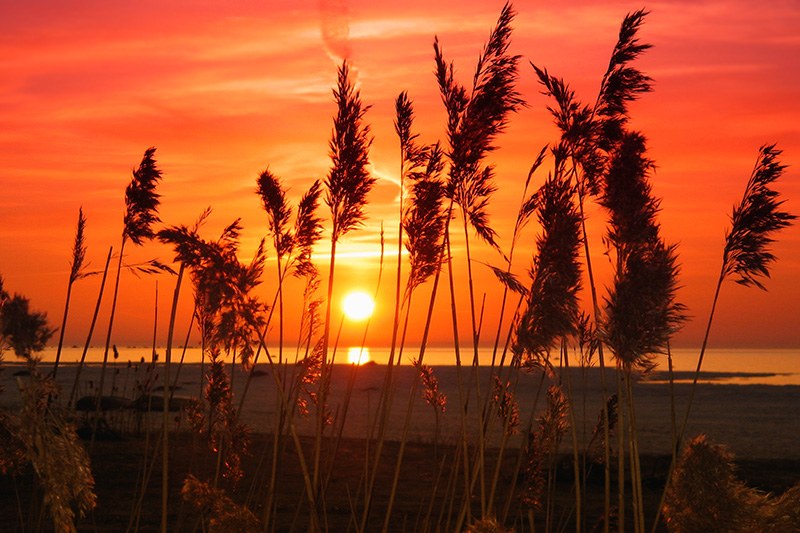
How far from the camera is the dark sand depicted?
6.99 meters

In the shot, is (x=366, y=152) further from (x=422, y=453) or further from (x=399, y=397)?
(x=399, y=397)

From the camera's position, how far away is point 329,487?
30.3ft

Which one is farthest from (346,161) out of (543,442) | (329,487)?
(329,487)

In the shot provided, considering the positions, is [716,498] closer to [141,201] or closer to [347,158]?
[347,158]

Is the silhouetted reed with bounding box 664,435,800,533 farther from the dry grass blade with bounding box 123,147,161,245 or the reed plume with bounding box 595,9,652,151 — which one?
the dry grass blade with bounding box 123,147,161,245

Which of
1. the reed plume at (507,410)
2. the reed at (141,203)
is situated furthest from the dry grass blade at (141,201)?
the reed plume at (507,410)

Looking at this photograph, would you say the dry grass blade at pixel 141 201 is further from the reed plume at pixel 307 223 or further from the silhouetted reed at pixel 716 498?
the silhouetted reed at pixel 716 498

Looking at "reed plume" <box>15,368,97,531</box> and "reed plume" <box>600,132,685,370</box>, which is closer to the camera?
"reed plume" <box>15,368,97,531</box>

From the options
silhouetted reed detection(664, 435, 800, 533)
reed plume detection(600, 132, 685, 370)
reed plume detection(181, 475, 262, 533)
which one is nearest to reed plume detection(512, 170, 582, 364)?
reed plume detection(600, 132, 685, 370)

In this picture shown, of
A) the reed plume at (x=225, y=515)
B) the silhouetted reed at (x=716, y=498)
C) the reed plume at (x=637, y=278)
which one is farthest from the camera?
the reed plume at (x=637, y=278)

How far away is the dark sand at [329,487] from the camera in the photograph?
6992mm

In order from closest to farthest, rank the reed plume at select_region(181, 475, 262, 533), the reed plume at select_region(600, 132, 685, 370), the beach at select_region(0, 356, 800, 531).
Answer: the reed plume at select_region(181, 475, 262, 533) < the reed plume at select_region(600, 132, 685, 370) < the beach at select_region(0, 356, 800, 531)

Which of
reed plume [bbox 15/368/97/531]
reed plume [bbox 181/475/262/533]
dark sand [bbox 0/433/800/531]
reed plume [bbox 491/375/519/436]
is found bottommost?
dark sand [bbox 0/433/800/531]

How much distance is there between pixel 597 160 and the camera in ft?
12.9
